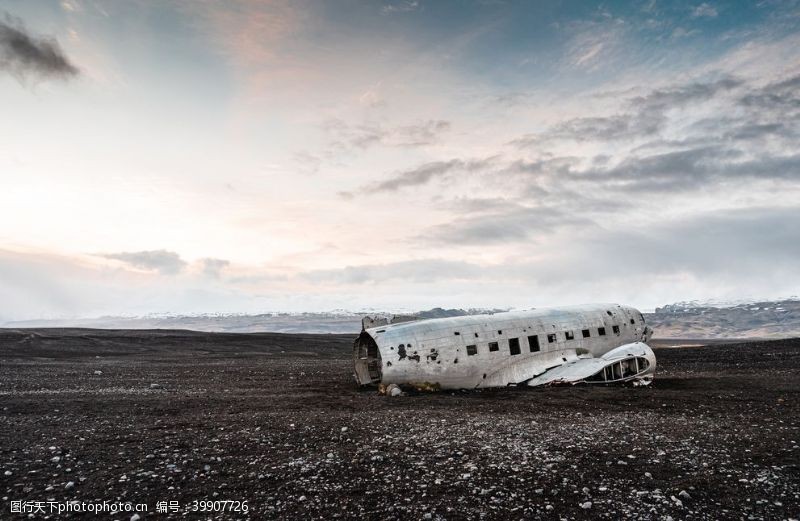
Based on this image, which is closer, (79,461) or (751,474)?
(751,474)

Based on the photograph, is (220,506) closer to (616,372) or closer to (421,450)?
(421,450)

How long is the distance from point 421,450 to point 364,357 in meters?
13.7

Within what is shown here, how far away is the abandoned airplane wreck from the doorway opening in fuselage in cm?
6

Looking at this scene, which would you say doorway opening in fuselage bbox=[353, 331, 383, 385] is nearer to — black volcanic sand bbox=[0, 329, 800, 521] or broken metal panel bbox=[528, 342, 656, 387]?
black volcanic sand bbox=[0, 329, 800, 521]

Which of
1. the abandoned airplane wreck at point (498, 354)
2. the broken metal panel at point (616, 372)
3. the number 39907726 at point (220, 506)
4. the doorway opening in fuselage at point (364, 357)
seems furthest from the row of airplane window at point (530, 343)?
the number 39907726 at point (220, 506)

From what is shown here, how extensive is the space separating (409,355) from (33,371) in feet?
95.3

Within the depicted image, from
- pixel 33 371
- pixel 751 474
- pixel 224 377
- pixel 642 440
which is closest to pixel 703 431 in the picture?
pixel 642 440

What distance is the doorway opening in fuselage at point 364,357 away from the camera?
2481cm

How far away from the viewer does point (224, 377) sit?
30281 mm

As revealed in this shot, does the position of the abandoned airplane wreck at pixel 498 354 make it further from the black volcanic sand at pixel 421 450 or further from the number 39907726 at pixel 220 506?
the number 39907726 at pixel 220 506

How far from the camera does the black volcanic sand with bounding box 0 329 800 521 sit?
8.58 m

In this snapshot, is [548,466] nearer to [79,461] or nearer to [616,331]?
[79,461]

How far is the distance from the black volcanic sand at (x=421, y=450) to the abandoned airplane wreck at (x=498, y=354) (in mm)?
1268

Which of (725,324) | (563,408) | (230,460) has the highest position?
(230,460)
